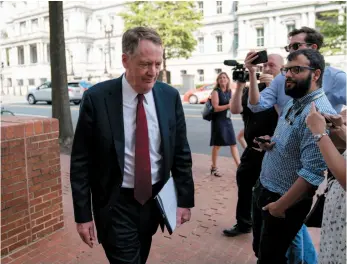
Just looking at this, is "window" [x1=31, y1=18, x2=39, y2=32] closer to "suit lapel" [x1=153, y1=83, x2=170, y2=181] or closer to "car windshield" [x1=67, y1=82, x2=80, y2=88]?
"car windshield" [x1=67, y1=82, x2=80, y2=88]

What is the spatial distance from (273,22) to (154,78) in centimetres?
4516

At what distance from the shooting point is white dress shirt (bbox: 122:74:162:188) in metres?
2.37

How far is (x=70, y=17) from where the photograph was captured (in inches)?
2258

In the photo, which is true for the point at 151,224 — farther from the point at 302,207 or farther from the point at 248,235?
the point at 248,235

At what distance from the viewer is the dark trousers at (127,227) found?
7.61ft

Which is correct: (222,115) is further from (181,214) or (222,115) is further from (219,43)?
(219,43)

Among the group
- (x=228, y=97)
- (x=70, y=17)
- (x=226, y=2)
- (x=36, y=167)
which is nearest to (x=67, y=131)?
(x=228, y=97)

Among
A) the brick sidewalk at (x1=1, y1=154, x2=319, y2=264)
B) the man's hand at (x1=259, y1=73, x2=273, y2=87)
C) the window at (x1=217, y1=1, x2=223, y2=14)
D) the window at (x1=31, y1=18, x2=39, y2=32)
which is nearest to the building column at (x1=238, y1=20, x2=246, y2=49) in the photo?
the window at (x1=217, y1=1, x2=223, y2=14)

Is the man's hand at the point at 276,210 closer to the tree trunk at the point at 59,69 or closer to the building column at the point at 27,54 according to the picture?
the tree trunk at the point at 59,69

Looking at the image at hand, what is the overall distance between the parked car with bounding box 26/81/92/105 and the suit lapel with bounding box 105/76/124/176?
2432cm

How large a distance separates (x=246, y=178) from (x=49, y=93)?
2546cm

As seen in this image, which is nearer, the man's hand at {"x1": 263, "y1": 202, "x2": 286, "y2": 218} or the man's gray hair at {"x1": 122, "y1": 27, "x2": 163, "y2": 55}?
the man's gray hair at {"x1": 122, "y1": 27, "x2": 163, "y2": 55}

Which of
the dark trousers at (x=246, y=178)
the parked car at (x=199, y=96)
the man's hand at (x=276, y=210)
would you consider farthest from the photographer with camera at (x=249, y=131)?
the parked car at (x=199, y=96)

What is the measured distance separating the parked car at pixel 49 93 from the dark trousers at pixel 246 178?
2302 centimetres
